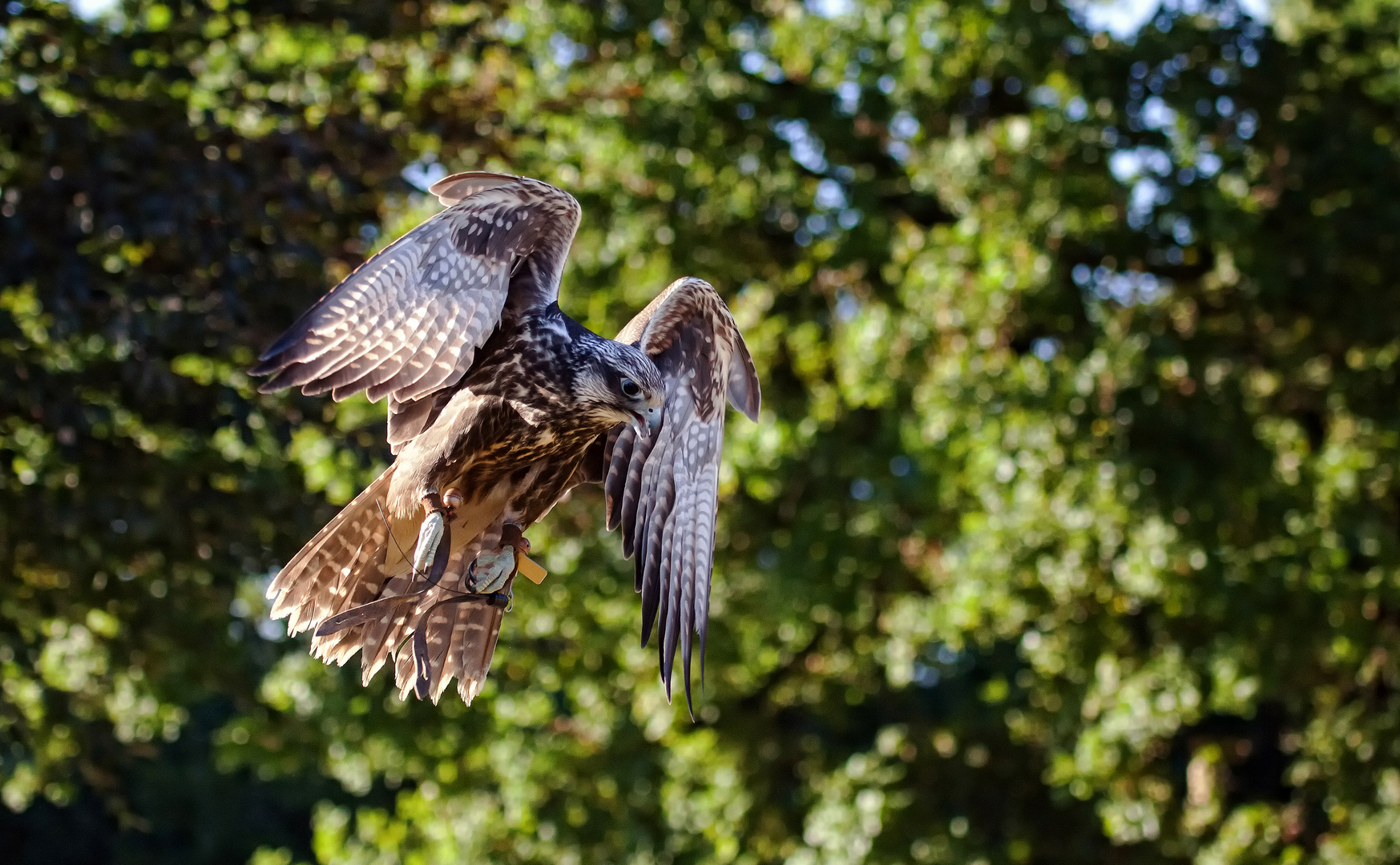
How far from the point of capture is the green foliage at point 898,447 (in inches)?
265

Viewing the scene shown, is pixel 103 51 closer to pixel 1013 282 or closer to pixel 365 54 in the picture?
pixel 365 54

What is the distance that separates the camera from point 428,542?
223 centimetres

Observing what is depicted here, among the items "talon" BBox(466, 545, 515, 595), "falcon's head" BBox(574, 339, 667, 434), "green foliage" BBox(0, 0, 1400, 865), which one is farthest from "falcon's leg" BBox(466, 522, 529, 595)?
"green foliage" BBox(0, 0, 1400, 865)

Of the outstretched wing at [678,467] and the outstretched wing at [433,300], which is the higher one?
the outstretched wing at [433,300]

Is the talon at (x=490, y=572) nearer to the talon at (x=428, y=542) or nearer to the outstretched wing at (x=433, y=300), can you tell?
the talon at (x=428, y=542)

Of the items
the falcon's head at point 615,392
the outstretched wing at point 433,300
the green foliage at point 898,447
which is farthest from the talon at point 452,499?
the green foliage at point 898,447

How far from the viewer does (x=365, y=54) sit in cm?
671

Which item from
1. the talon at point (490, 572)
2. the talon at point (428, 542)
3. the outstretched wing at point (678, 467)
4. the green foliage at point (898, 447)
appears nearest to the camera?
the talon at point (428, 542)

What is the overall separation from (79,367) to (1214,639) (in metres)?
5.02

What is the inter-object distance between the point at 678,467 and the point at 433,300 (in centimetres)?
67

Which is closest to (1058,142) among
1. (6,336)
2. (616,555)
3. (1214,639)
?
(1214,639)

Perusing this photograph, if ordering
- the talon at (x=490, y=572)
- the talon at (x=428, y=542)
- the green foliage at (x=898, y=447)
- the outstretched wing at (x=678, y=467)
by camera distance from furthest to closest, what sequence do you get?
the green foliage at (x=898, y=447), the outstretched wing at (x=678, y=467), the talon at (x=490, y=572), the talon at (x=428, y=542)

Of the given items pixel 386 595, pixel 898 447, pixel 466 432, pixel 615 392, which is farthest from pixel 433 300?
pixel 898 447

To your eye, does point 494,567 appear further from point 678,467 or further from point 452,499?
point 678,467
